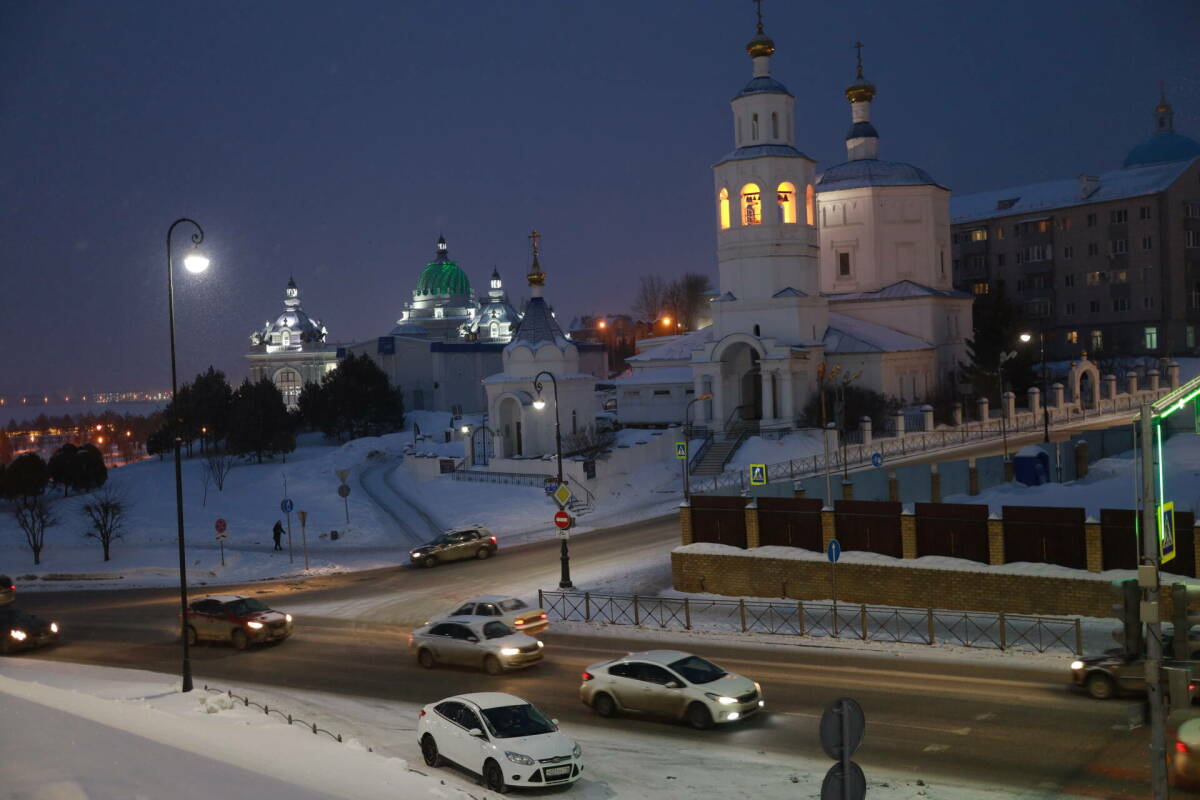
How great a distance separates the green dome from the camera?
128m

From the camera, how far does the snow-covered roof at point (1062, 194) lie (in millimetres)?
82875

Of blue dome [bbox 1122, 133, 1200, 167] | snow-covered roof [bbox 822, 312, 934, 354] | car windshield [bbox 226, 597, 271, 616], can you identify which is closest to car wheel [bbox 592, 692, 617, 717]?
car windshield [bbox 226, 597, 271, 616]

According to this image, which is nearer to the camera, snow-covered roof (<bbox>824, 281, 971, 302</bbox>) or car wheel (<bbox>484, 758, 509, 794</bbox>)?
car wheel (<bbox>484, 758, 509, 794</bbox>)

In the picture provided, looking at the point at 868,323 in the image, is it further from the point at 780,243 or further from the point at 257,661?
the point at 257,661

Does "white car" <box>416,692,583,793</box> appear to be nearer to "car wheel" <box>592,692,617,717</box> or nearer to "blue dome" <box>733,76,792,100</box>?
"car wheel" <box>592,692,617,717</box>

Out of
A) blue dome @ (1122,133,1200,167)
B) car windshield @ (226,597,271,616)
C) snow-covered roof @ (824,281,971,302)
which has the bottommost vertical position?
car windshield @ (226,597,271,616)

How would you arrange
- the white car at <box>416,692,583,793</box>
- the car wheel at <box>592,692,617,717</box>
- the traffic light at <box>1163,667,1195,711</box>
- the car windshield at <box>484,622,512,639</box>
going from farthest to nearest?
the car windshield at <box>484,622,512,639</box>, the car wheel at <box>592,692,617,717</box>, the white car at <box>416,692,583,793</box>, the traffic light at <box>1163,667,1195,711</box>

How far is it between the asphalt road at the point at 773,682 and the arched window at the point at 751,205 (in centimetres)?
3144

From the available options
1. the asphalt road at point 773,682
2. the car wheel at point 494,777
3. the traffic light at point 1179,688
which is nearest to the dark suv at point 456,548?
the asphalt road at point 773,682

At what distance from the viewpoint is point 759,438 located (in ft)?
163

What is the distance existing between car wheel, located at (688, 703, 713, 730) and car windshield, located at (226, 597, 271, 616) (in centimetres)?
1253

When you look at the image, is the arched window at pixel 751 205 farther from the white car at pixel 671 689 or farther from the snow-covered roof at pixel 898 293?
the white car at pixel 671 689

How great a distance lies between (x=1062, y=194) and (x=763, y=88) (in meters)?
44.7

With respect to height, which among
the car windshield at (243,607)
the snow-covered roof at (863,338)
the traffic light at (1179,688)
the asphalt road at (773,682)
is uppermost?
the snow-covered roof at (863,338)
